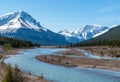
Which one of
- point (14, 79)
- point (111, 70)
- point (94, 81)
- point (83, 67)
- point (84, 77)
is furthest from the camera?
point (83, 67)

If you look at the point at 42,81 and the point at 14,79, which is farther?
the point at 42,81

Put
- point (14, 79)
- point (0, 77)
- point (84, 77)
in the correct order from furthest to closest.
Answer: point (84, 77) < point (0, 77) < point (14, 79)

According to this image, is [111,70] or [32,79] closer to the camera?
[32,79]

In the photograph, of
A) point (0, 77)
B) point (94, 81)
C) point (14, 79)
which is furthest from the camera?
point (94, 81)

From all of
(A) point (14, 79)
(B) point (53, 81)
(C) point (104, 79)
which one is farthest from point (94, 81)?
(A) point (14, 79)

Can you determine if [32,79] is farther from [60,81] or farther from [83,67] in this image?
[83,67]

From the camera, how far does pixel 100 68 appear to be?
331 feet

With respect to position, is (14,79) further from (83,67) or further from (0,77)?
(83,67)

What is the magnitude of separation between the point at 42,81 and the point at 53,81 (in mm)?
3589

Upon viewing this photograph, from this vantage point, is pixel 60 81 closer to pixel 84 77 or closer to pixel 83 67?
pixel 84 77

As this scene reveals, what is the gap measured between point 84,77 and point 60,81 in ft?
34.7

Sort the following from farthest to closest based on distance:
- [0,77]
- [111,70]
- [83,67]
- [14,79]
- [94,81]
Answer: [83,67]
[111,70]
[94,81]
[0,77]
[14,79]

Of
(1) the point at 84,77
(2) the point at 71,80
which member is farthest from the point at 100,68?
(2) the point at 71,80

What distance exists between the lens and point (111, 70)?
96312 millimetres
